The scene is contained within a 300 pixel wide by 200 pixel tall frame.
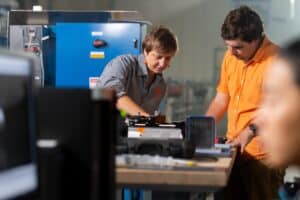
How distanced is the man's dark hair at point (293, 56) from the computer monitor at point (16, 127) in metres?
0.61

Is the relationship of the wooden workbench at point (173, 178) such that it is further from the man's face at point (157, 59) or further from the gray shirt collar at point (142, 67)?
the gray shirt collar at point (142, 67)

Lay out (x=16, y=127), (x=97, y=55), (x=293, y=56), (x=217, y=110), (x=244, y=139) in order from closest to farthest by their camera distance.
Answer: (x=293, y=56) < (x=16, y=127) < (x=244, y=139) < (x=217, y=110) < (x=97, y=55)

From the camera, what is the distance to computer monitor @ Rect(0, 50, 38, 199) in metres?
1.43

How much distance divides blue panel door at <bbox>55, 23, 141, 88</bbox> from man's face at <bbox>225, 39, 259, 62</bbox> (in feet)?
5.09

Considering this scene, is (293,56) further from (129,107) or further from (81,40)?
(81,40)

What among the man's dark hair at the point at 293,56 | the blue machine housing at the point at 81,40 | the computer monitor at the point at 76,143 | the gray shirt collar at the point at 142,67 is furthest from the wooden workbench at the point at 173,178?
the blue machine housing at the point at 81,40

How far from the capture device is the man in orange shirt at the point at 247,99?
3189 millimetres

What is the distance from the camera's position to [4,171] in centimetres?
143

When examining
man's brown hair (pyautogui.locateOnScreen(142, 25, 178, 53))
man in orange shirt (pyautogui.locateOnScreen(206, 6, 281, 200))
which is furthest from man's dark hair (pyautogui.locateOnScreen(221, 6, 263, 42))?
man's brown hair (pyautogui.locateOnScreen(142, 25, 178, 53))

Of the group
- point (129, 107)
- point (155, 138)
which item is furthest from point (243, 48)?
point (155, 138)

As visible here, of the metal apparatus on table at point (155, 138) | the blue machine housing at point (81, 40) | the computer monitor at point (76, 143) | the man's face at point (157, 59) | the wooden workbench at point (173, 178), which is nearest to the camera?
the computer monitor at point (76, 143)

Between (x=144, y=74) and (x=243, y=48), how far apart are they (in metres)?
0.60

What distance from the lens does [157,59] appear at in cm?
341

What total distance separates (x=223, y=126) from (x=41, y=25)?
1692 millimetres
